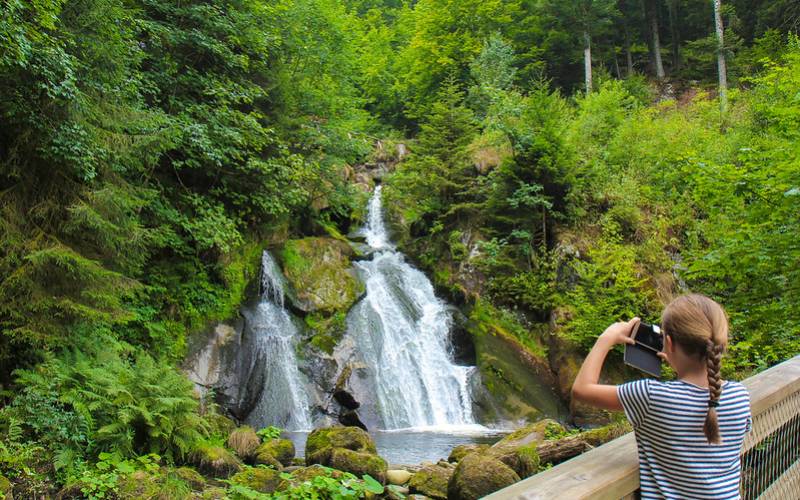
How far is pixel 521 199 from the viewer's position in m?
16.4

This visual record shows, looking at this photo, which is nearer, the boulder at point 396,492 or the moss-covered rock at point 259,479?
the moss-covered rock at point 259,479

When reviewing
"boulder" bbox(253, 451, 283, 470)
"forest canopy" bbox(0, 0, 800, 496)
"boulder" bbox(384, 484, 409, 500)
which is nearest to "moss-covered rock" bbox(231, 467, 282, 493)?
"forest canopy" bbox(0, 0, 800, 496)

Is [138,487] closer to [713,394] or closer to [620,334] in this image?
[620,334]

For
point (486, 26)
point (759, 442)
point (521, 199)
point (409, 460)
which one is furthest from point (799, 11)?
point (759, 442)

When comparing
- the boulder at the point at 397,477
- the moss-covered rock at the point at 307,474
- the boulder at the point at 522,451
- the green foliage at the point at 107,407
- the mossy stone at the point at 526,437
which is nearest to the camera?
the moss-covered rock at the point at 307,474

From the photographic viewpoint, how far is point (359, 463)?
780cm

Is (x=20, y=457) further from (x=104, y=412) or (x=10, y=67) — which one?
(x=10, y=67)

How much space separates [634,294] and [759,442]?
39.9ft

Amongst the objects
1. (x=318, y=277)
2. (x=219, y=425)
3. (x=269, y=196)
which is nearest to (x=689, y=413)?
(x=219, y=425)

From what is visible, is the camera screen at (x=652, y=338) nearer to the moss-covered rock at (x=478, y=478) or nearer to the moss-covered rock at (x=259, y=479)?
the moss-covered rock at (x=478, y=478)

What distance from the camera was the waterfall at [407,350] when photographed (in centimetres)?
1334

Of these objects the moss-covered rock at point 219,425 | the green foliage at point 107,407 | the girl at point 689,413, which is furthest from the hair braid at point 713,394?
the moss-covered rock at point 219,425

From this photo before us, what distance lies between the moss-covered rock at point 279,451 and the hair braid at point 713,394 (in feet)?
26.6

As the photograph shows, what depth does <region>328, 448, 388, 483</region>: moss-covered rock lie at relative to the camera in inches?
302
